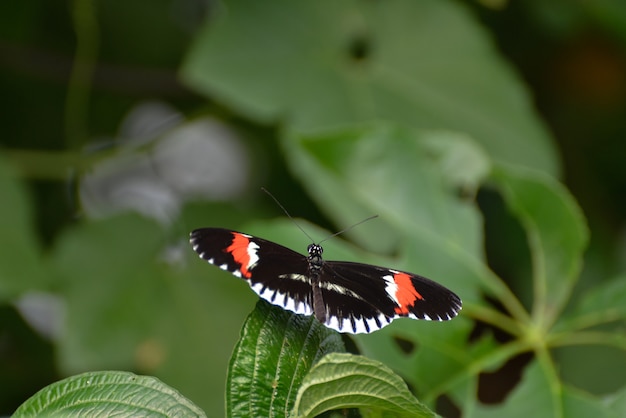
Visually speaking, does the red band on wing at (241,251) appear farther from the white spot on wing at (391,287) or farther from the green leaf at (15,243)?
the green leaf at (15,243)

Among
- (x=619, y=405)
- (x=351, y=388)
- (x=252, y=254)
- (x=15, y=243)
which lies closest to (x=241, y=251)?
(x=252, y=254)

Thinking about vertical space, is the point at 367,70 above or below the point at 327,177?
above

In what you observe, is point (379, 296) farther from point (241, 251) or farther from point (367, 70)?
point (367, 70)

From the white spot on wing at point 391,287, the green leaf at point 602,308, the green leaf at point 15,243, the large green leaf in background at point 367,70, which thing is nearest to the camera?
the white spot on wing at point 391,287

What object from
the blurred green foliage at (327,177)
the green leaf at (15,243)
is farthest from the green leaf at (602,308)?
the green leaf at (15,243)

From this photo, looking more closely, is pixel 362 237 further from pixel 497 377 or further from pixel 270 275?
pixel 270 275

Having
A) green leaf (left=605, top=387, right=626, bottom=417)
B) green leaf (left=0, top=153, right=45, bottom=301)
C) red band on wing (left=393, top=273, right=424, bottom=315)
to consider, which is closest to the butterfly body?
red band on wing (left=393, top=273, right=424, bottom=315)
